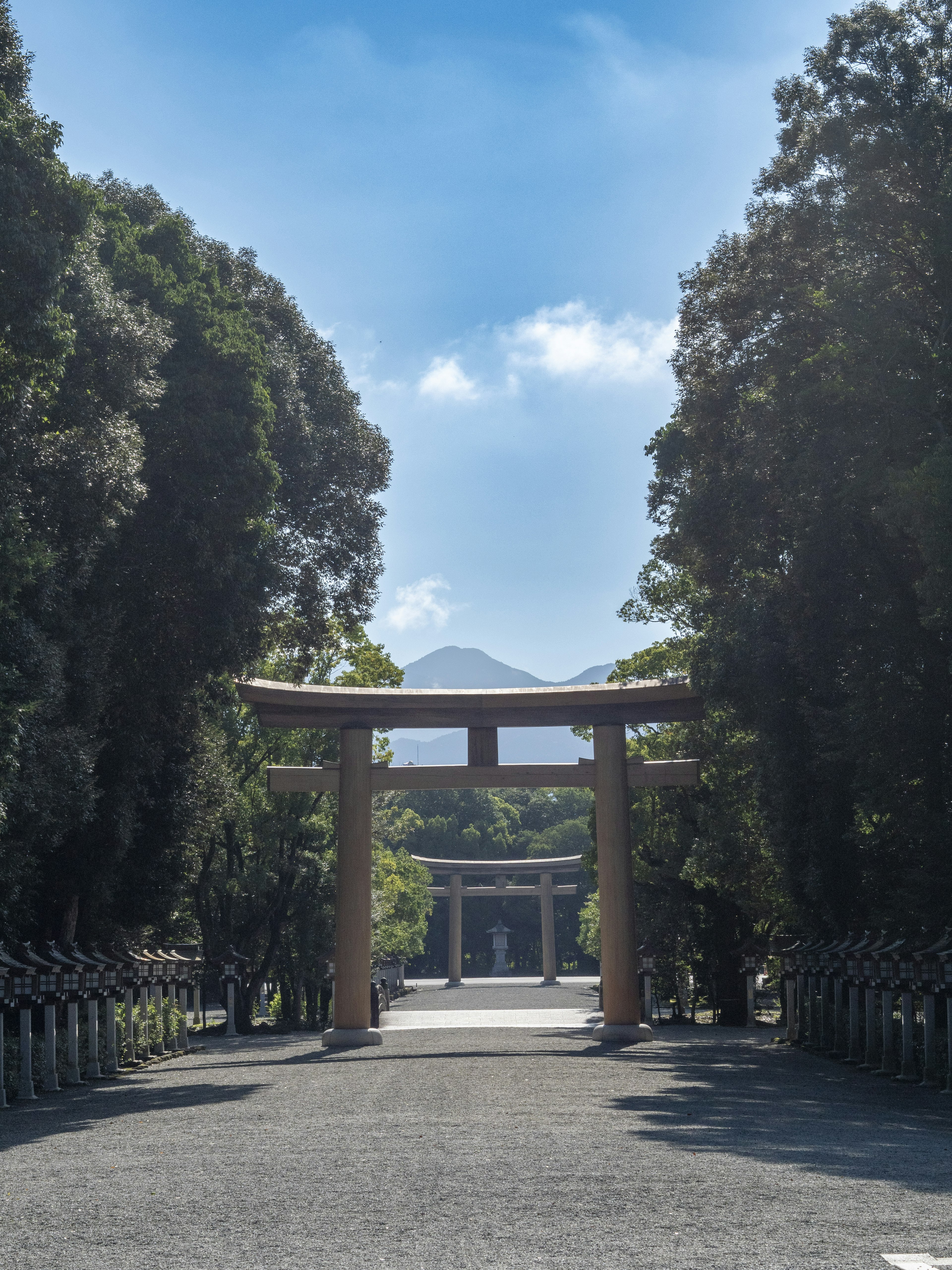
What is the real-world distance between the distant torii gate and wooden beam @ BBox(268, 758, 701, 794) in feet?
99.1

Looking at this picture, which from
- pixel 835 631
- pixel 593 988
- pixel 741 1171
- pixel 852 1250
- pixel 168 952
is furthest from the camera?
pixel 593 988

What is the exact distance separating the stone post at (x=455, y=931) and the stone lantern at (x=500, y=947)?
6.24 m

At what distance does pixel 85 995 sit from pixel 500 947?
151ft

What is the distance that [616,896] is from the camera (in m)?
16.5

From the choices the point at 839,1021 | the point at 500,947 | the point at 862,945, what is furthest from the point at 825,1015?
the point at 500,947

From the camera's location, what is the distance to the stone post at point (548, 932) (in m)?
48.4

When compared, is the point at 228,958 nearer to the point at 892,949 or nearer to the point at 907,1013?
the point at 892,949

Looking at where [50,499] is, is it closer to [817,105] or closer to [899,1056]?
[817,105]

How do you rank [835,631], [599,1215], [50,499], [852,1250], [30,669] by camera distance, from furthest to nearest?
[835,631] → [50,499] → [30,669] → [599,1215] → [852,1250]

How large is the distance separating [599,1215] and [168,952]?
572 inches

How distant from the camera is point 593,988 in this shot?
38.6 meters

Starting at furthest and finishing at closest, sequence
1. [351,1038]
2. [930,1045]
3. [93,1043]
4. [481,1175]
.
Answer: [351,1038], [93,1043], [930,1045], [481,1175]

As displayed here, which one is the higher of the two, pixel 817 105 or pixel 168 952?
pixel 817 105

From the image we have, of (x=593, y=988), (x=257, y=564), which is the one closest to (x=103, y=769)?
(x=257, y=564)
